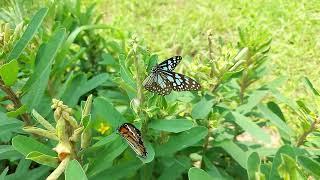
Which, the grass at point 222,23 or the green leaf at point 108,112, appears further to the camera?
the grass at point 222,23

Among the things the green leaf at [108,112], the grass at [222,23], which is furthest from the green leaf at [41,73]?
the grass at [222,23]

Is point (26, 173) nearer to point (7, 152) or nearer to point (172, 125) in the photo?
point (7, 152)

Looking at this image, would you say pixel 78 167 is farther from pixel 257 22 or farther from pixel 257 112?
pixel 257 22

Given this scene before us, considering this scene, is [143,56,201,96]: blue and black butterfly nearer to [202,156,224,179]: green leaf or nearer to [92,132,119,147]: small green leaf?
[92,132,119,147]: small green leaf

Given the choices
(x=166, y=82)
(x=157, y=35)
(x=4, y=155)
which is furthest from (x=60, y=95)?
(x=157, y=35)

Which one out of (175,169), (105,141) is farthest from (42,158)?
(175,169)

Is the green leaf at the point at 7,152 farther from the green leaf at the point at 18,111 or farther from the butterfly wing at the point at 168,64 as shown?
the butterfly wing at the point at 168,64
